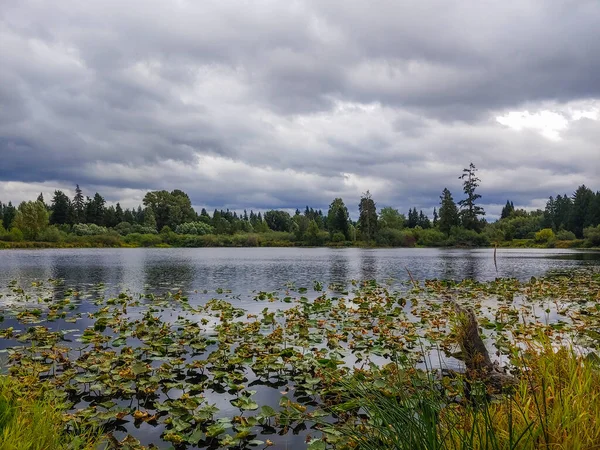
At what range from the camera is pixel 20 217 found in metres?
90.6

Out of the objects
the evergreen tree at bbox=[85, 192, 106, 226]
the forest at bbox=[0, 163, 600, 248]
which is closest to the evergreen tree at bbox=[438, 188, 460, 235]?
the forest at bbox=[0, 163, 600, 248]

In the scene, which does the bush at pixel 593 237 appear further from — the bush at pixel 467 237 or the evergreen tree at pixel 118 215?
the evergreen tree at pixel 118 215

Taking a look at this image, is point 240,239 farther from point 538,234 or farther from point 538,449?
point 538,449

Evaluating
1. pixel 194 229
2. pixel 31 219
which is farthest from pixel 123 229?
pixel 31 219

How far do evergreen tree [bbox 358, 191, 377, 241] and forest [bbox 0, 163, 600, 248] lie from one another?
0.17 ft

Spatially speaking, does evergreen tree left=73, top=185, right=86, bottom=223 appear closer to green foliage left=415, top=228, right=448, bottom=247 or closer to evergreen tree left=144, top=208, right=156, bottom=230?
evergreen tree left=144, top=208, right=156, bottom=230

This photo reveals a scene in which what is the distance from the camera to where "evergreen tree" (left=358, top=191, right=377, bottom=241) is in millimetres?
105312

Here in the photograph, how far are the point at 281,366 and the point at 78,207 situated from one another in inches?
5084

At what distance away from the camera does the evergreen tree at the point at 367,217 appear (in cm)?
10531

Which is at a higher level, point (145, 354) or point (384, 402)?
point (384, 402)

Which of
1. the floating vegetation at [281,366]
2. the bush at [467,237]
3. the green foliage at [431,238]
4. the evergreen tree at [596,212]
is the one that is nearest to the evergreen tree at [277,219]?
the green foliage at [431,238]

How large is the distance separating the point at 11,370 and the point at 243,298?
11.2 meters

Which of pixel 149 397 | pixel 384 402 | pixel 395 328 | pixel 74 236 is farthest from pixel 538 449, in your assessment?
pixel 74 236

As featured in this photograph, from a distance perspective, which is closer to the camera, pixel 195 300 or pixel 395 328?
pixel 395 328
